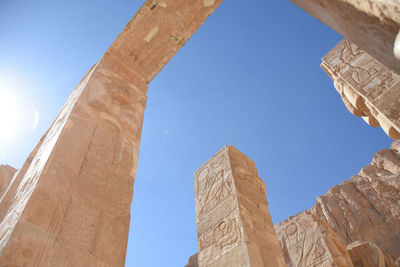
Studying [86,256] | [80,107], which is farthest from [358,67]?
[86,256]

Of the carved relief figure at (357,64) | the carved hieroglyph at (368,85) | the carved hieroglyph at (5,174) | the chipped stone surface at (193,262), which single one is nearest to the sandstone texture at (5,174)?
the carved hieroglyph at (5,174)

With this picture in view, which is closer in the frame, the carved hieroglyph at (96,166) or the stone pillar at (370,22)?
the stone pillar at (370,22)

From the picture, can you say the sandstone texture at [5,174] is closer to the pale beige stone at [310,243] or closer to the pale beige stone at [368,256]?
the pale beige stone at [310,243]

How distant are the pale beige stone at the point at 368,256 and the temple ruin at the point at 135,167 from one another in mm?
62

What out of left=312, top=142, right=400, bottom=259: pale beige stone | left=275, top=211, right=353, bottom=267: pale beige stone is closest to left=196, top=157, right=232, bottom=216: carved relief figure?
left=275, top=211, right=353, bottom=267: pale beige stone

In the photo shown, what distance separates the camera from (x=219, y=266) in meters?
3.96

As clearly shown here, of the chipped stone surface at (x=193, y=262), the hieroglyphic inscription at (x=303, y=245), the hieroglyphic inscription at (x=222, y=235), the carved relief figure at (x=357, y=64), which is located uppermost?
the chipped stone surface at (x=193, y=262)

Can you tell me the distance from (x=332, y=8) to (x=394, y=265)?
989 cm

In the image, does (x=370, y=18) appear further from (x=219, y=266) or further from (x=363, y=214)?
(x=363, y=214)

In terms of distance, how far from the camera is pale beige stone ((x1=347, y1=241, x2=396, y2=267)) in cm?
819

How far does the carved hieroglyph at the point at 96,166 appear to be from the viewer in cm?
158

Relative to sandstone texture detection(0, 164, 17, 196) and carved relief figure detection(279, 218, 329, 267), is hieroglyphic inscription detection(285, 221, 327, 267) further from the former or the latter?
sandstone texture detection(0, 164, 17, 196)

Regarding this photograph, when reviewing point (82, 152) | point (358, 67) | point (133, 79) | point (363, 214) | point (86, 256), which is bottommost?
point (86, 256)

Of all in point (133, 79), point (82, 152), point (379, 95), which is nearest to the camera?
point (82, 152)
